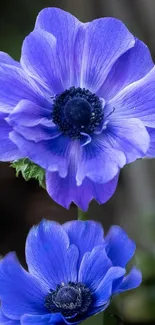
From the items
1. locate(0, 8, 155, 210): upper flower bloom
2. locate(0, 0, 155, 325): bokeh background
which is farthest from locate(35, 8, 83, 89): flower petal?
locate(0, 0, 155, 325): bokeh background

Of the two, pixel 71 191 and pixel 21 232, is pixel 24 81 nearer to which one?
pixel 71 191

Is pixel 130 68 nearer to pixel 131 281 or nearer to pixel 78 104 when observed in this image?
pixel 78 104

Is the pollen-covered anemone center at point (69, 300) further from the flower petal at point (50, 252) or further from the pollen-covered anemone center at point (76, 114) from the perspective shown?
the pollen-covered anemone center at point (76, 114)

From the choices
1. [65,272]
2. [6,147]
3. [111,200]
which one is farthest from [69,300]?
[111,200]

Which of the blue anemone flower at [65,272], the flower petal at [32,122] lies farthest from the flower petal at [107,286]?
the flower petal at [32,122]

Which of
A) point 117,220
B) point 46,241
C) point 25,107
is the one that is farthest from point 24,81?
point 117,220
